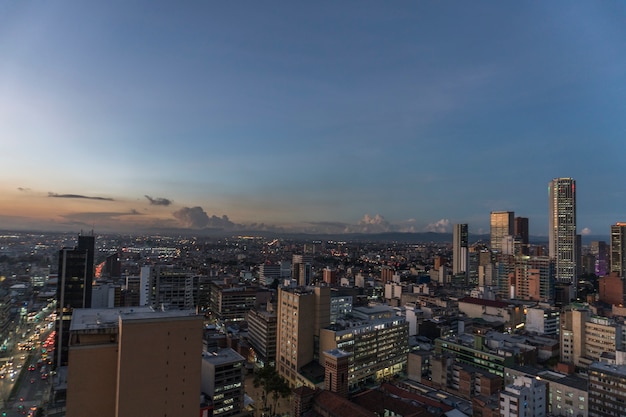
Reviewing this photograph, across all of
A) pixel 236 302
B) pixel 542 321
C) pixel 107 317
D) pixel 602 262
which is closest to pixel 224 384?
pixel 107 317

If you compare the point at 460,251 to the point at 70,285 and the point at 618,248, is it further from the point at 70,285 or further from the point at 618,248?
the point at 70,285

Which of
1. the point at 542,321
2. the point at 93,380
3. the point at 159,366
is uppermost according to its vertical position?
the point at 159,366

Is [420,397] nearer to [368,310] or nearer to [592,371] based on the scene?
[592,371]

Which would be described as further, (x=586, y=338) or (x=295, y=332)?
(x=586, y=338)

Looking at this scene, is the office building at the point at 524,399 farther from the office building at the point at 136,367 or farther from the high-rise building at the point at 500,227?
the high-rise building at the point at 500,227

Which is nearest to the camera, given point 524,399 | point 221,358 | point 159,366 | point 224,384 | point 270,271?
point 159,366

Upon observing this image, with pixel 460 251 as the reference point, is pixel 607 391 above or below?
below
